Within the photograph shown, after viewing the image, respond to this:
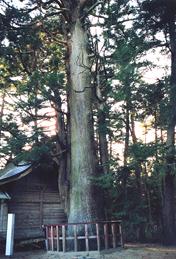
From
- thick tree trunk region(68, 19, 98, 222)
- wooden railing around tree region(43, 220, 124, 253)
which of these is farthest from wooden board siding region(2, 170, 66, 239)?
thick tree trunk region(68, 19, 98, 222)

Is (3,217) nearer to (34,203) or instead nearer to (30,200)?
(30,200)

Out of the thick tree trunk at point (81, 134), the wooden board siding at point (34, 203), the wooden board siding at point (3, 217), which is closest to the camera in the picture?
the thick tree trunk at point (81, 134)

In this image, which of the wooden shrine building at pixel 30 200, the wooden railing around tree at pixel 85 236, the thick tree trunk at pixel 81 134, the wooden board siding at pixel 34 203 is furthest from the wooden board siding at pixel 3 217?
the thick tree trunk at pixel 81 134

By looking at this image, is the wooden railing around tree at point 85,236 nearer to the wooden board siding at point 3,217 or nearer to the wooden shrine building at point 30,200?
the wooden board siding at point 3,217

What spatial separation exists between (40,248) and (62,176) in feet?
11.5

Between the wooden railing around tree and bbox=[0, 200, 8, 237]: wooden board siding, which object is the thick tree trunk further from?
bbox=[0, 200, 8, 237]: wooden board siding

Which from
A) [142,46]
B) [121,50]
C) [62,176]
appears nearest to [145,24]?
[142,46]

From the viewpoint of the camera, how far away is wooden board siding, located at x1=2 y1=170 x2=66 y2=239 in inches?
553

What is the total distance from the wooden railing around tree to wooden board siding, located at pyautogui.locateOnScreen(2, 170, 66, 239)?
3774 mm

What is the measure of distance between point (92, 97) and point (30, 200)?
5684mm

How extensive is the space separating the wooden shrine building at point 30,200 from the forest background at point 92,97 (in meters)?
1.80

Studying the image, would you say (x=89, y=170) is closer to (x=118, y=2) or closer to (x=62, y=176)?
(x=62, y=176)

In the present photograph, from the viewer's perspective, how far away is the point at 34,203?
1471 centimetres

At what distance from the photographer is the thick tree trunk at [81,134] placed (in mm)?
10633
